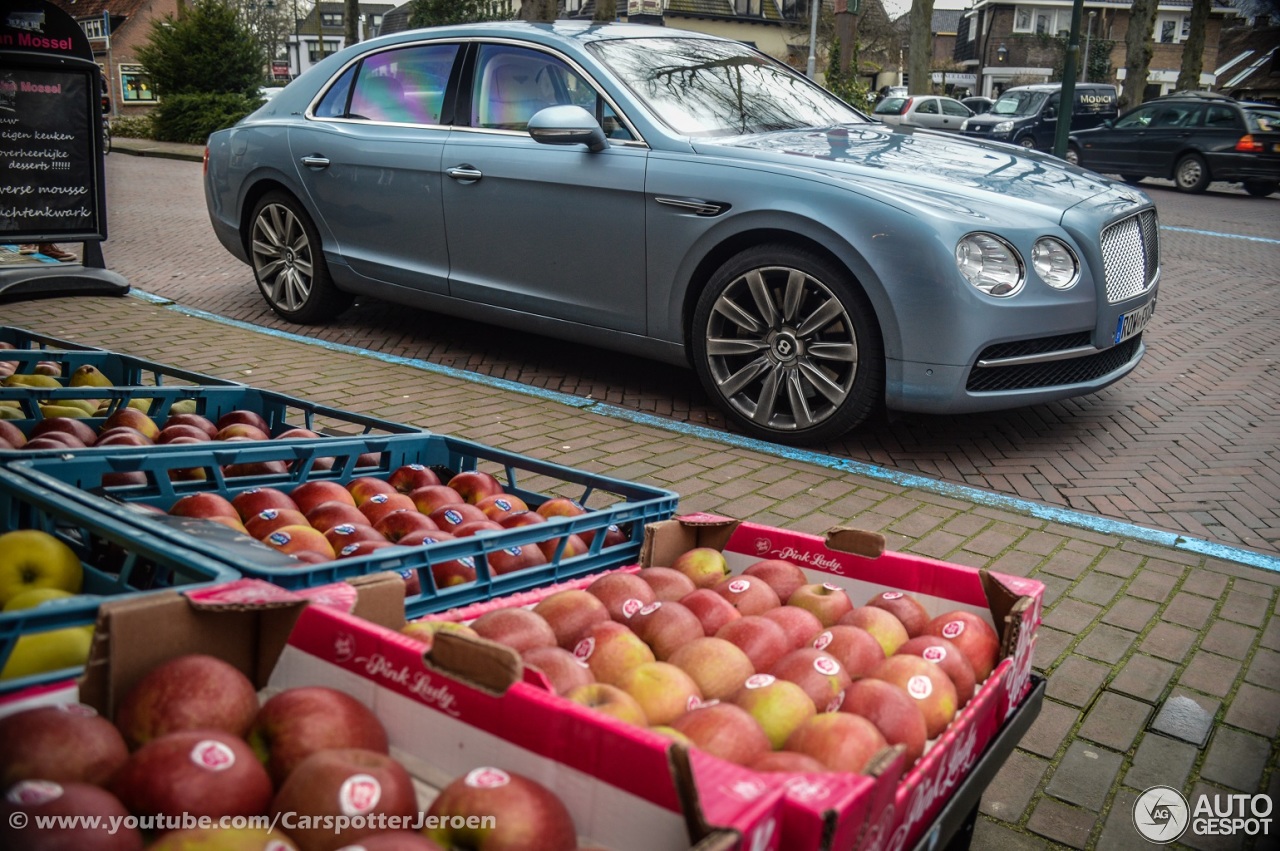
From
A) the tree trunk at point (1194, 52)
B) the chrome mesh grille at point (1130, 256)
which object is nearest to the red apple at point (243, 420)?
the chrome mesh grille at point (1130, 256)

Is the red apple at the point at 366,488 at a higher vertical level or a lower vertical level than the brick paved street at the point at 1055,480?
higher

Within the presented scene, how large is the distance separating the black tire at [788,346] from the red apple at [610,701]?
3386 mm

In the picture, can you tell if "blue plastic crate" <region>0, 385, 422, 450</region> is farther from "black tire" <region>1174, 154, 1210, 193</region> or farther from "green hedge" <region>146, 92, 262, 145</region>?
"green hedge" <region>146, 92, 262, 145</region>

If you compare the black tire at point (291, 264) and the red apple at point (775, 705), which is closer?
the red apple at point (775, 705)

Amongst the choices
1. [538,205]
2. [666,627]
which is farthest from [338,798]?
[538,205]

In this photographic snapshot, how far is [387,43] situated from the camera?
6746 millimetres

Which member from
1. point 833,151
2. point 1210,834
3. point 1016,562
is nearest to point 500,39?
point 833,151

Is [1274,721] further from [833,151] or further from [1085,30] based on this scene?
[1085,30]

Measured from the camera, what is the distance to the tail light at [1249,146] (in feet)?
63.1

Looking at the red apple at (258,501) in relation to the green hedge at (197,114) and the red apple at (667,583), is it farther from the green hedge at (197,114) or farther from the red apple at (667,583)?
the green hedge at (197,114)

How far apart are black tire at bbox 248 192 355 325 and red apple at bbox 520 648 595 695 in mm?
5813

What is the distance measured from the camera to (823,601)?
219cm

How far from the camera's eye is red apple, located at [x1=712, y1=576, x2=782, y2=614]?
85.0 inches

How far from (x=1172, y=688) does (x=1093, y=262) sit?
2389 mm
